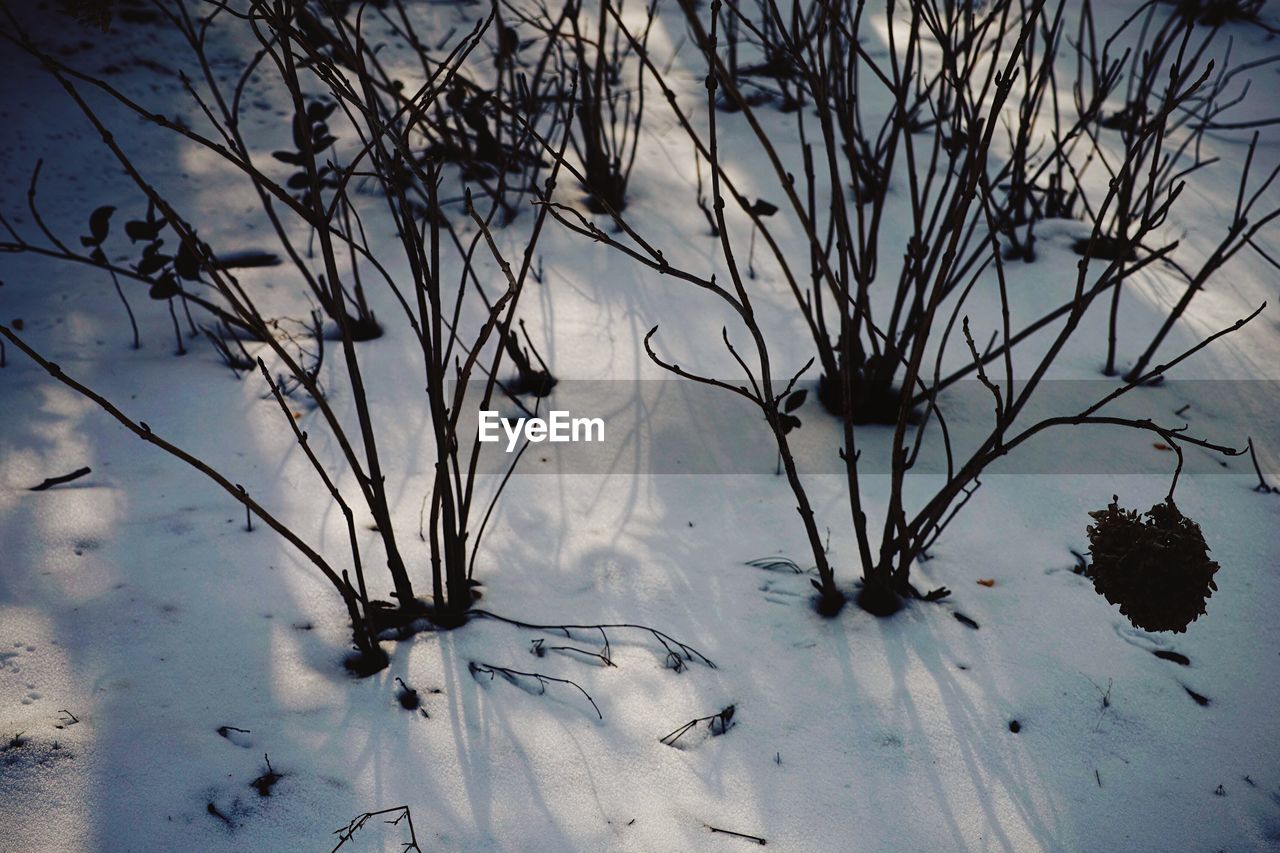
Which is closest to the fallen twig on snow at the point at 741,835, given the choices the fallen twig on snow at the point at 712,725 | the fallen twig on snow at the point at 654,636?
the fallen twig on snow at the point at 712,725

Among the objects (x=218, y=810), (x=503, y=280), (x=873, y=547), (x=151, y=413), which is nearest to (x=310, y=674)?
(x=218, y=810)

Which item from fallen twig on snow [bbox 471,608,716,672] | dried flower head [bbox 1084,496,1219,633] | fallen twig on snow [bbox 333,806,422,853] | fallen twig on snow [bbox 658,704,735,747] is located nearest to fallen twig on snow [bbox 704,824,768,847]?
fallen twig on snow [bbox 658,704,735,747]

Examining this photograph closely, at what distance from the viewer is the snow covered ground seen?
1110 mm

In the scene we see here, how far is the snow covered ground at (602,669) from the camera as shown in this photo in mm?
1110

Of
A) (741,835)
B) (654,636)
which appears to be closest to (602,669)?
(654,636)

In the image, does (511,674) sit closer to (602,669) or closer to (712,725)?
(602,669)

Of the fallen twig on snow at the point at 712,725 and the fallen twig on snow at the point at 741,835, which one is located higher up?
the fallen twig on snow at the point at 712,725

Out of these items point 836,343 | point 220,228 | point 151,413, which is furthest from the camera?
point 220,228

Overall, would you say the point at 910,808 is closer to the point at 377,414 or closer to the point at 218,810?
the point at 218,810

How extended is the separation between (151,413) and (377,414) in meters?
0.47

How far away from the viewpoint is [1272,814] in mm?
1128

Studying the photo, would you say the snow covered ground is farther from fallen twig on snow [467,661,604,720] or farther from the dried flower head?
the dried flower head

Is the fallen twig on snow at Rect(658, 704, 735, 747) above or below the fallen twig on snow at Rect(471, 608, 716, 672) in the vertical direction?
below

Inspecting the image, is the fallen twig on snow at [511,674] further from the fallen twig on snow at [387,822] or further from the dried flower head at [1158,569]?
the dried flower head at [1158,569]
